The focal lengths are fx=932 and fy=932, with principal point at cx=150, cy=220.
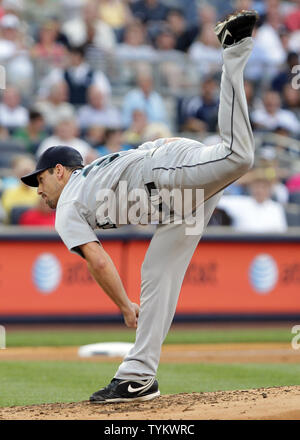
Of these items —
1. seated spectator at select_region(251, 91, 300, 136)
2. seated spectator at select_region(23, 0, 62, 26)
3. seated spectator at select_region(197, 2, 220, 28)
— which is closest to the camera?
seated spectator at select_region(251, 91, 300, 136)

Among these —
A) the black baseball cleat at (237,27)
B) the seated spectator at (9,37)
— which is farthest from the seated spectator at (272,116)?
the black baseball cleat at (237,27)

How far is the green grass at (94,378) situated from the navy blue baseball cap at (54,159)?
147 centimetres

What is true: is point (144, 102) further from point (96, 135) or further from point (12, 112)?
point (12, 112)

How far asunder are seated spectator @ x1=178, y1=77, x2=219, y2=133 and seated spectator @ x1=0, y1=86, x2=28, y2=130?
2344 mm

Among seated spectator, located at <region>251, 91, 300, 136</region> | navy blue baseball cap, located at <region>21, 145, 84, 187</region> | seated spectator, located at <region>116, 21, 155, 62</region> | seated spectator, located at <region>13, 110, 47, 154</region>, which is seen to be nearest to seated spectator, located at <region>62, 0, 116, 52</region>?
seated spectator, located at <region>116, 21, 155, 62</region>

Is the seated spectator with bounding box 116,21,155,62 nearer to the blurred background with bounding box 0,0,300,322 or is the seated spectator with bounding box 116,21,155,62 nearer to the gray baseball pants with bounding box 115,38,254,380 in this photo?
the blurred background with bounding box 0,0,300,322

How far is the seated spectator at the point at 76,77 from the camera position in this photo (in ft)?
43.2

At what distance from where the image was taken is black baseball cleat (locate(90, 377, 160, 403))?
5.62 meters

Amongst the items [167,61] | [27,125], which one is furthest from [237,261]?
[167,61]

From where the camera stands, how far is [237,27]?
486 cm

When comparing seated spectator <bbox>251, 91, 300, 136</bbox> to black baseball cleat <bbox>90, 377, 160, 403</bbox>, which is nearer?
black baseball cleat <bbox>90, 377, 160, 403</bbox>

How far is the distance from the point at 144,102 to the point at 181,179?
327 inches

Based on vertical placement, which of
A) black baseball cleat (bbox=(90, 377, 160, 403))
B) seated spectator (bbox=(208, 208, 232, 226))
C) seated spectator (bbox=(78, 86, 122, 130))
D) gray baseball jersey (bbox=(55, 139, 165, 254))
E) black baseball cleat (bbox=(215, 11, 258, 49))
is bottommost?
seated spectator (bbox=(208, 208, 232, 226))

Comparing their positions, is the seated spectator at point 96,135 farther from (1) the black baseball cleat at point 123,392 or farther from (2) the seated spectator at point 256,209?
(1) the black baseball cleat at point 123,392
